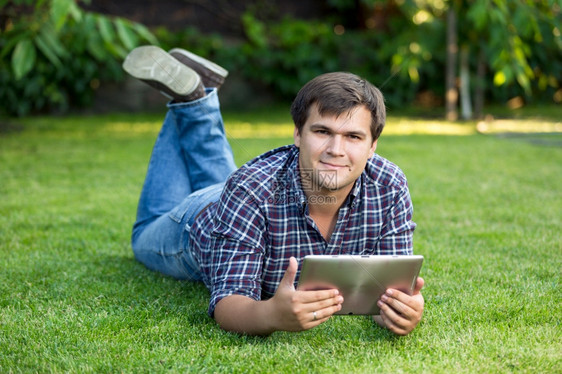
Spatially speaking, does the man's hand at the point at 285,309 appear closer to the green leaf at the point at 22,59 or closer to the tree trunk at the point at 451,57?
the green leaf at the point at 22,59

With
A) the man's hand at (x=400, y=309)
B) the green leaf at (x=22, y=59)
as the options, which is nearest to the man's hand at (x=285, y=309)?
the man's hand at (x=400, y=309)

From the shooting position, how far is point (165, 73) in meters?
3.15

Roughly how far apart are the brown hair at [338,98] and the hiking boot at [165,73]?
1029 millimetres

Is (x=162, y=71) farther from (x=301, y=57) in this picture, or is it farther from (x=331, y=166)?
(x=301, y=57)

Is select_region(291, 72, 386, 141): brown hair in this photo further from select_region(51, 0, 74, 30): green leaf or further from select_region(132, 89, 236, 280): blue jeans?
select_region(51, 0, 74, 30): green leaf

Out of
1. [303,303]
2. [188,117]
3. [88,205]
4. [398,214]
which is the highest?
[188,117]

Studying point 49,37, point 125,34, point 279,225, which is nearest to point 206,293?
point 279,225

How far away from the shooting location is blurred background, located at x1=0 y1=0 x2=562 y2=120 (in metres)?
8.73

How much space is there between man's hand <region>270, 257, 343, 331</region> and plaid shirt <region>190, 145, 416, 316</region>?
217 mm

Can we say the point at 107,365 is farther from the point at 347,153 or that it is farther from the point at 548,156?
the point at 548,156

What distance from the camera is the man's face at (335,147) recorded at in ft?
6.89

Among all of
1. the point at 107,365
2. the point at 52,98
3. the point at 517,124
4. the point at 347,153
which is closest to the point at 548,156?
the point at 517,124

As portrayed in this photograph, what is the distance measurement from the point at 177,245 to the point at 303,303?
0.97 metres

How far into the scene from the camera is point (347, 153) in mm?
2102
